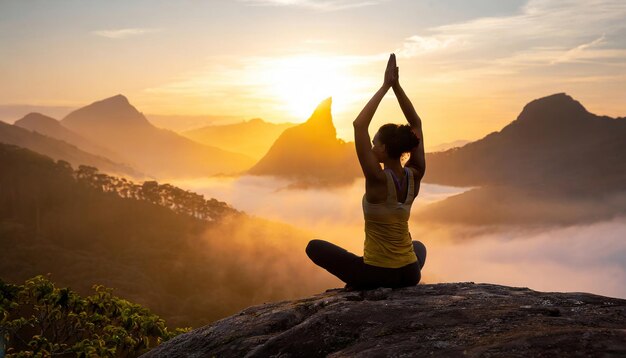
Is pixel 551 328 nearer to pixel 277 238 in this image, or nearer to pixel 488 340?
pixel 488 340

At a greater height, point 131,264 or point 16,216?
point 16,216

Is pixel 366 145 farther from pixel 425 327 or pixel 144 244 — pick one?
pixel 144 244

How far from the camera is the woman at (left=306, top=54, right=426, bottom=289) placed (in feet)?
25.8

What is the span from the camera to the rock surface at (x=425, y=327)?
18.1 ft

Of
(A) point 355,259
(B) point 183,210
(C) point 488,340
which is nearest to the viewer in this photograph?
(C) point 488,340

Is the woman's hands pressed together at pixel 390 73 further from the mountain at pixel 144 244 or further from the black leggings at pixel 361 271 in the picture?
the mountain at pixel 144 244

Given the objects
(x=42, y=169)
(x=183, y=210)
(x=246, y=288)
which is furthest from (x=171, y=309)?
(x=42, y=169)

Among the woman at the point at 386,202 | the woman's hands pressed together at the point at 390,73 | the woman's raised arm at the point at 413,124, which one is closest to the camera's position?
the woman at the point at 386,202

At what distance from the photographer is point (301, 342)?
6984mm

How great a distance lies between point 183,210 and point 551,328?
158m

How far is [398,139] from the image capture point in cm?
787

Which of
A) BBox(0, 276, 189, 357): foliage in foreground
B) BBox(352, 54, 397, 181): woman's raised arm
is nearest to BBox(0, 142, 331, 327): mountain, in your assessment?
BBox(0, 276, 189, 357): foliage in foreground

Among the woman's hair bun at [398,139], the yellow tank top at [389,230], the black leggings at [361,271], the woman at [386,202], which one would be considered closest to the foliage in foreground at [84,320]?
the black leggings at [361,271]

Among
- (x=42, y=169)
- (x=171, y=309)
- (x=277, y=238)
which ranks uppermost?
(x=42, y=169)
